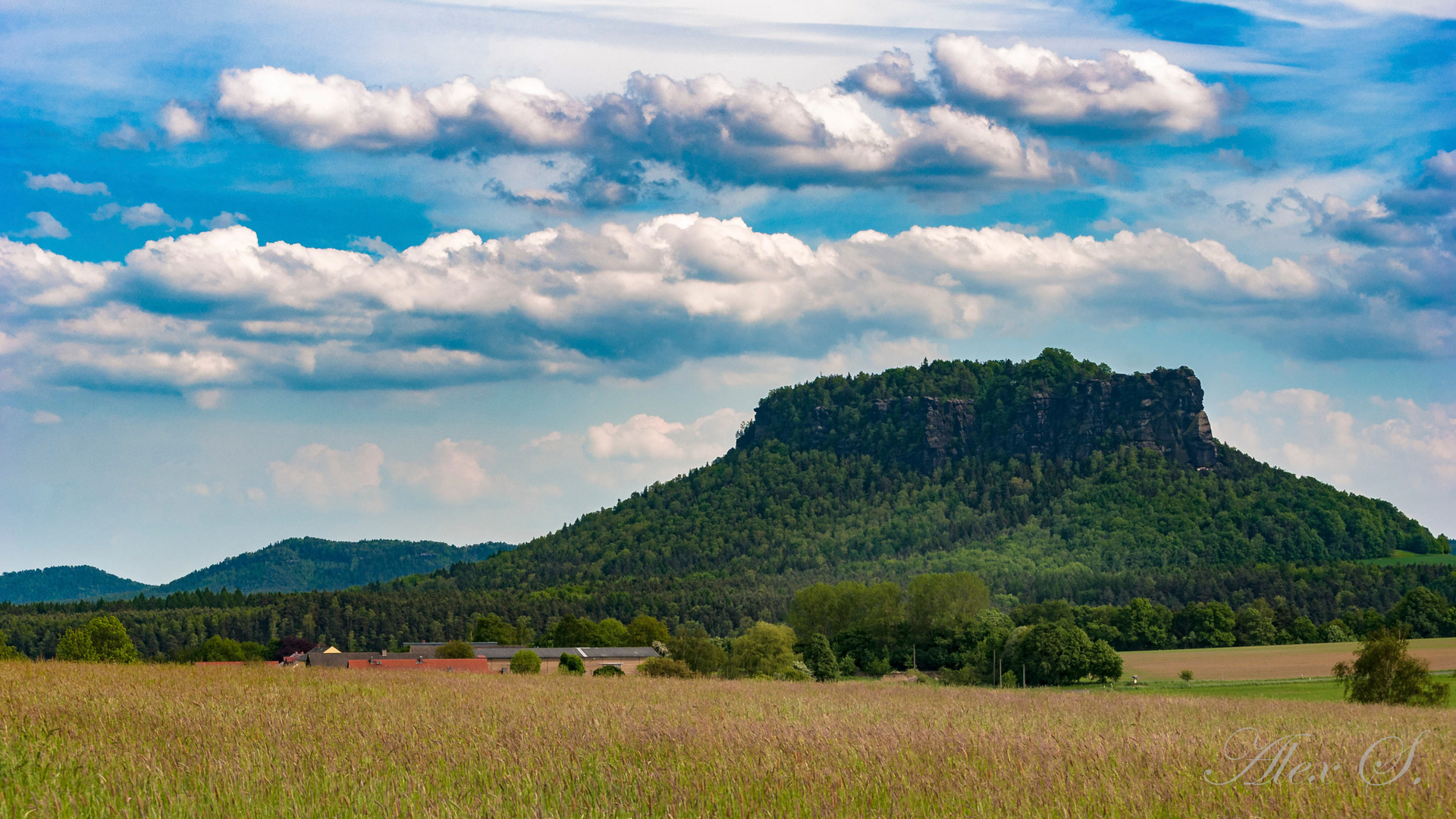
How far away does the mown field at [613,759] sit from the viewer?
8.67 m

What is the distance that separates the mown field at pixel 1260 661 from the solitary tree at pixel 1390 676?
3072 centimetres

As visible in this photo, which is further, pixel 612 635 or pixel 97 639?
pixel 612 635

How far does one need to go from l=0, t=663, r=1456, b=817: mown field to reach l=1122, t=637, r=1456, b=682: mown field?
70345mm

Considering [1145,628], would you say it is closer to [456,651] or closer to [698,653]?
[698,653]

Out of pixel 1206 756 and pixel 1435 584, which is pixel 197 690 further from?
pixel 1435 584

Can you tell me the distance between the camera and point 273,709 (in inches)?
Answer: 531

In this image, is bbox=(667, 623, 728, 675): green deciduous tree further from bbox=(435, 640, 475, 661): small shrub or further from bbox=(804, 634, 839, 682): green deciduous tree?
bbox=(435, 640, 475, 661): small shrub

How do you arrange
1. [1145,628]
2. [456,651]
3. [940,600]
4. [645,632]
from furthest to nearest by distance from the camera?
[645,632] < [1145,628] < [940,600] < [456,651]

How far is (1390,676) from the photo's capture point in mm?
42844

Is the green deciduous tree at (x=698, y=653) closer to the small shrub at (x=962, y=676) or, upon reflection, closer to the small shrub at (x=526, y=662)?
the small shrub at (x=526, y=662)

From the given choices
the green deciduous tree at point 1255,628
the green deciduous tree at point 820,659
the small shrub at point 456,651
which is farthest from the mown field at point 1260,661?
the small shrub at point 456,651

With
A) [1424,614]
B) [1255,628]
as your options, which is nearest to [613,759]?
[1424,614]
